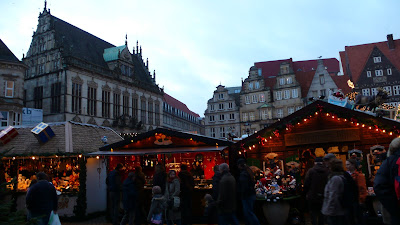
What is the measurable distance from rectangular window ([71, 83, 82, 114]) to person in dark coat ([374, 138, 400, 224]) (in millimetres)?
27249

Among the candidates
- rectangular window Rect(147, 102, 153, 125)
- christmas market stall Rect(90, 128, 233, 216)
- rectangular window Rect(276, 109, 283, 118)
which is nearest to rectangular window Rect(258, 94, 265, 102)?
rectangular window Rect(276, 109, 283, 118)

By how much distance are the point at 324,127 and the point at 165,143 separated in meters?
5.13

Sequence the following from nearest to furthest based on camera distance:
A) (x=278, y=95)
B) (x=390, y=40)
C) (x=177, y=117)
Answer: (x=390, y=40)
(x=278, y=95)
(x=177, y=117)

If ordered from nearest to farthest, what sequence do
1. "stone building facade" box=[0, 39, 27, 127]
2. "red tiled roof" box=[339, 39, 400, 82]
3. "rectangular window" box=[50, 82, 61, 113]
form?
"stone building facade" box=[0, 39, 27, 127]
"rectangular window" box=[50, 82, 61, 113]
"red tiled roof" box=[339, 39, 400, 82]

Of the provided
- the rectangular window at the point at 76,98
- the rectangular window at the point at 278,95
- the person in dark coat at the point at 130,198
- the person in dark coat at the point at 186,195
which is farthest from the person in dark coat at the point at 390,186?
the rectangular window at the point at 278,95

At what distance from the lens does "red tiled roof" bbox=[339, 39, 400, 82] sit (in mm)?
35406

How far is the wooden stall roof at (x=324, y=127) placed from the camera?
9.16 m

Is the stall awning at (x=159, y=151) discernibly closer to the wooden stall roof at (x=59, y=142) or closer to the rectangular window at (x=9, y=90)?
the wooden stall roof at (x=59, y=142)

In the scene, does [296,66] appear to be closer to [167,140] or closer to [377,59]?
[377,59]

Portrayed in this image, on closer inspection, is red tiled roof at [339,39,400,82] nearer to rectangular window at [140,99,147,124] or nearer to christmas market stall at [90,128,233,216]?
rectangular window at [140,99,147,124]

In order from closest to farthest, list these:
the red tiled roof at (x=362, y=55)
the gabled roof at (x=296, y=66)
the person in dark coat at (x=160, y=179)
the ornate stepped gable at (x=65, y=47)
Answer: the person in dark coat at (x=160, y=179)
the ornate stepped gable at (x=65, y=47)
the red tiled roof at (x=362, y=55)
the gabled roof at (x=296, y=66)

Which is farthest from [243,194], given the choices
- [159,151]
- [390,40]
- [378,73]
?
[390,40]

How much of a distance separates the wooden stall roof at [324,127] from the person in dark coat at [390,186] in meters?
5.65

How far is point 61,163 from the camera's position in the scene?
12.6 meters
